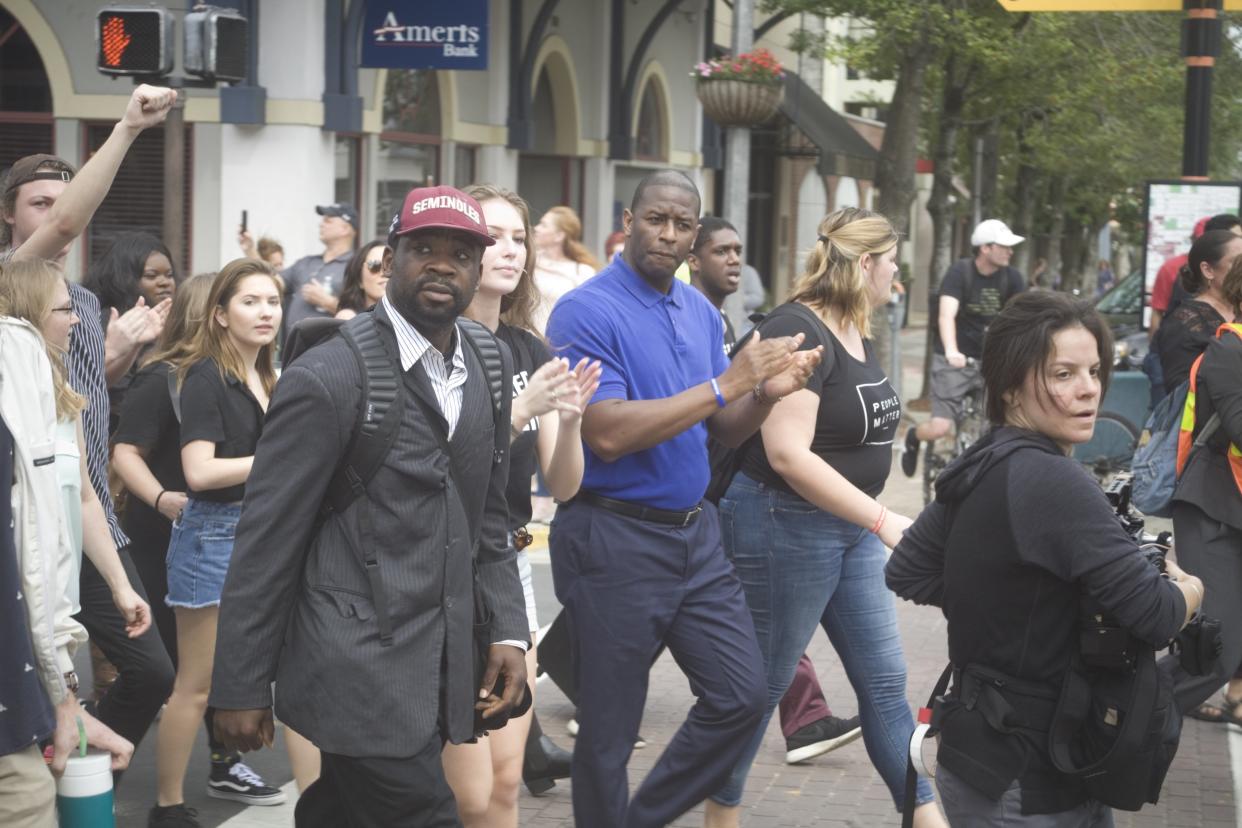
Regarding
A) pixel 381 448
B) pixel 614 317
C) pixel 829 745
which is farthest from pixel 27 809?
pixel 829 745

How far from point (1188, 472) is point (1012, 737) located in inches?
122

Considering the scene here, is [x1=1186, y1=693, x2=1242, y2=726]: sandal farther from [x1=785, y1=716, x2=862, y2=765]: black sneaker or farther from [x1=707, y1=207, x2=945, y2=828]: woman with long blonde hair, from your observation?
[x1=707, y1=207, x2=945, y2=828]: woman with long blonde hair

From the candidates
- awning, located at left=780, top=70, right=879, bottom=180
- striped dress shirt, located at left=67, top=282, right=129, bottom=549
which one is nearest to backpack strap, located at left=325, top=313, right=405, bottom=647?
striped dress shirt, located at left=67, top=282, right=129, bottom=549

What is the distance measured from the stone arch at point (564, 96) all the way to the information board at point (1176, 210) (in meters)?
11.6

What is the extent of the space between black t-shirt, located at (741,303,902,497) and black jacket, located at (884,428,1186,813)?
1.43m

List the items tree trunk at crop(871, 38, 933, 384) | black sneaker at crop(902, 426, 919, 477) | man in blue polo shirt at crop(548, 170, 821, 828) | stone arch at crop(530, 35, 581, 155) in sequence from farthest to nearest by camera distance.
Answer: stone arch at crop(530, 35, 581, 155), tree trunk at crop(871, 38, 933, 384), black sneaker at crop(902, 426, 919, 477), man in blue polo shirt at crop(548, 170, 821, 828)

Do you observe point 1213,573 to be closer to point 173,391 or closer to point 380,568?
point 173,391

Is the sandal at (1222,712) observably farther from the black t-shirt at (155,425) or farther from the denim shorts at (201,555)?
the black t-shirt at (155,425)

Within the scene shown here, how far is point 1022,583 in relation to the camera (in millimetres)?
3594

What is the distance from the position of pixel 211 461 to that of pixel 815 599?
1.91 m

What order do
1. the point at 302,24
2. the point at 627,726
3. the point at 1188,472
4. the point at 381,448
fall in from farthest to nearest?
the point at 302,24
the point at 1188,472
the point at 627,726
the point at 381,448

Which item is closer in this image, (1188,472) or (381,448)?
(381,448)

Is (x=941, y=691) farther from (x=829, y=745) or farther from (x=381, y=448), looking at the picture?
(x=829, y=745)

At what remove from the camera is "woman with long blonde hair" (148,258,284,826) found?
5.52 meters
